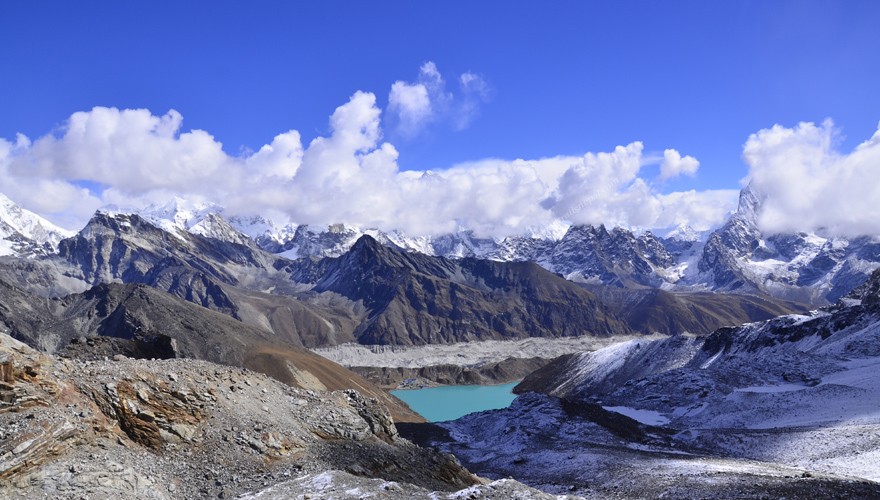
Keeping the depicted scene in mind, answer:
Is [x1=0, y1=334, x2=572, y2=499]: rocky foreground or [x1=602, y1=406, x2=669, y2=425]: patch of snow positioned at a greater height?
[x1=0, y1=334, x2=572, y2=499]: rocky foreground

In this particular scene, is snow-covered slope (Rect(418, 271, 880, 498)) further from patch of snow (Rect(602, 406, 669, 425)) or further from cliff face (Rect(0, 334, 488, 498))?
cliff face (Rect(0, 334, 488, 498))

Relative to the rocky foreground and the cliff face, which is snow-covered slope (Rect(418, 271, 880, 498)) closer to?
the cliff face

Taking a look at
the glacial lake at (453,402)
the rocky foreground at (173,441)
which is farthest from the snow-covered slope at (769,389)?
the rocky foreground at (173,441)

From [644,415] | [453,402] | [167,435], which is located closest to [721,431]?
[644,415]

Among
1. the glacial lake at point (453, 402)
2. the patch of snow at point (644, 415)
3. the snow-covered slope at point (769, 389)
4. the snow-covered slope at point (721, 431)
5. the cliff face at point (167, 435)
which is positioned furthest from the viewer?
the glacial lake at point (453, 402)

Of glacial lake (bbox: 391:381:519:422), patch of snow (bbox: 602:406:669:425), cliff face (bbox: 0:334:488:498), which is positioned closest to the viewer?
cliff face (bbox: 0:334:488:498)

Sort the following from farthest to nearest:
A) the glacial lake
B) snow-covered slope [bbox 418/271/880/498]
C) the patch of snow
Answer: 1. the glacial lake
2. the patch of snow
3. snow-covered slope [bbox 418/271/880/498]

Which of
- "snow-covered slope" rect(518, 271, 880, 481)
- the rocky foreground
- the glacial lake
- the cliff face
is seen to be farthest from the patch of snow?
the glacial lake

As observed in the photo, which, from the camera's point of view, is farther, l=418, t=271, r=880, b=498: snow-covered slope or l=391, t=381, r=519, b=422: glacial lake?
l=391, t=381, r=519, b=422: glacial lake

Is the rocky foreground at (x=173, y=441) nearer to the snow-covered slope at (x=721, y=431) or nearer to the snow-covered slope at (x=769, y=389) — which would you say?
the snow-covered slope at (x=721, y=431)

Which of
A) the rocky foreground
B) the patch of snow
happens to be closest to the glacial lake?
the patch of snow
